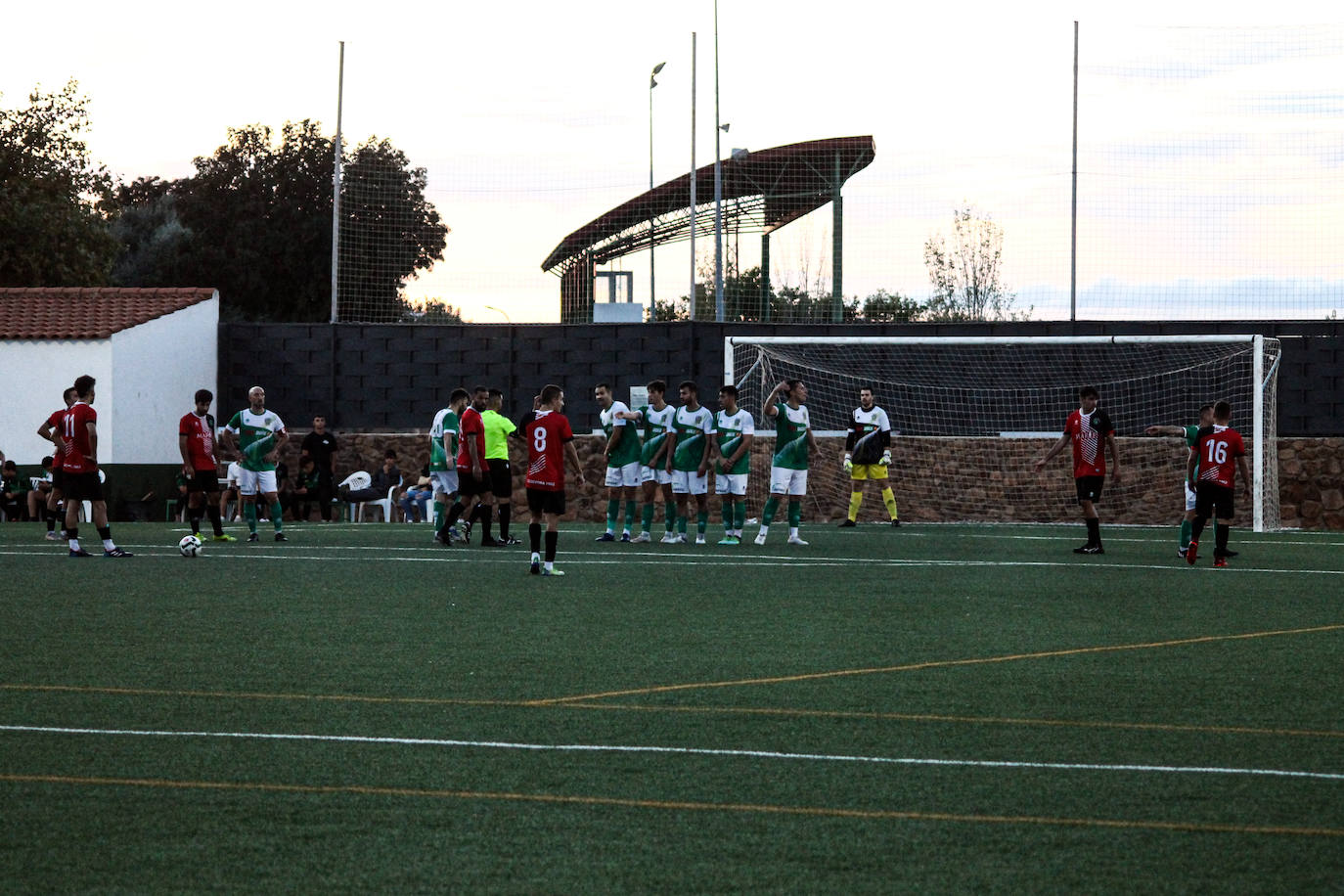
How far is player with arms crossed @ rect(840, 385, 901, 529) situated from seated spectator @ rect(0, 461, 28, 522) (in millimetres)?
13586

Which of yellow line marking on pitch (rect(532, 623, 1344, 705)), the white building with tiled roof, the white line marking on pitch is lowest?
the white line marking on pitch

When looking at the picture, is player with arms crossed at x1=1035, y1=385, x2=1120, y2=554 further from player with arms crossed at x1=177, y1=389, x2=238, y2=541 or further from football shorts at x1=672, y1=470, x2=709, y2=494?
player with arms crossed at x1=177, y1=389, x2=238, y2=541

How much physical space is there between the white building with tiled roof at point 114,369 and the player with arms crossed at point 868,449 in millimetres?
12368

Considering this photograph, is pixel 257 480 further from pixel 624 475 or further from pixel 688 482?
pixel 688 482

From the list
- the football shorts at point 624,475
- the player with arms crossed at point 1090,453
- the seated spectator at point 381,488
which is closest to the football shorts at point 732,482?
the football shorts at point 624,475

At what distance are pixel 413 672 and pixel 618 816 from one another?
3.61 m

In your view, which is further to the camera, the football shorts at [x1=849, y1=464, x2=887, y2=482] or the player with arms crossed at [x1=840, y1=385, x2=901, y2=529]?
the football shorts at [x1=849, y1=464, x2=887, y2=482]

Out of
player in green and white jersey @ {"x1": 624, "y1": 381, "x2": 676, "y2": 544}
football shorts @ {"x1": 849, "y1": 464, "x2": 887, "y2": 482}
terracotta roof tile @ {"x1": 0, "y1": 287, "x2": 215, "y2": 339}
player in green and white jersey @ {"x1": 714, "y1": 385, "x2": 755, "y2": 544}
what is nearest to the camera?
player in green and white jersey @ {"x1": 714, "y1": 385, "x2": 755, "y2": 544}

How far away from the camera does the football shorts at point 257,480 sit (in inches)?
818

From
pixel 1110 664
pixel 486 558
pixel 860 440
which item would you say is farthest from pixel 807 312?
pixel 1110 664

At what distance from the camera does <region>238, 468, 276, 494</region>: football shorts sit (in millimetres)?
20766

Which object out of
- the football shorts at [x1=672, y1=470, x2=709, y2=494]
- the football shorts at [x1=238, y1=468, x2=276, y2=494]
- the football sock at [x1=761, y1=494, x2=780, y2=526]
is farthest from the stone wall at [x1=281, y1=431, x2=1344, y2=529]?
the football shorts at [x1=238, y1=468, x2=276, y2=494]

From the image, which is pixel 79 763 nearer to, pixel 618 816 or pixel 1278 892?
pixel 618 816

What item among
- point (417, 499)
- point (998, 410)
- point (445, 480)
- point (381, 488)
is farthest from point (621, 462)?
point (998, 410)
